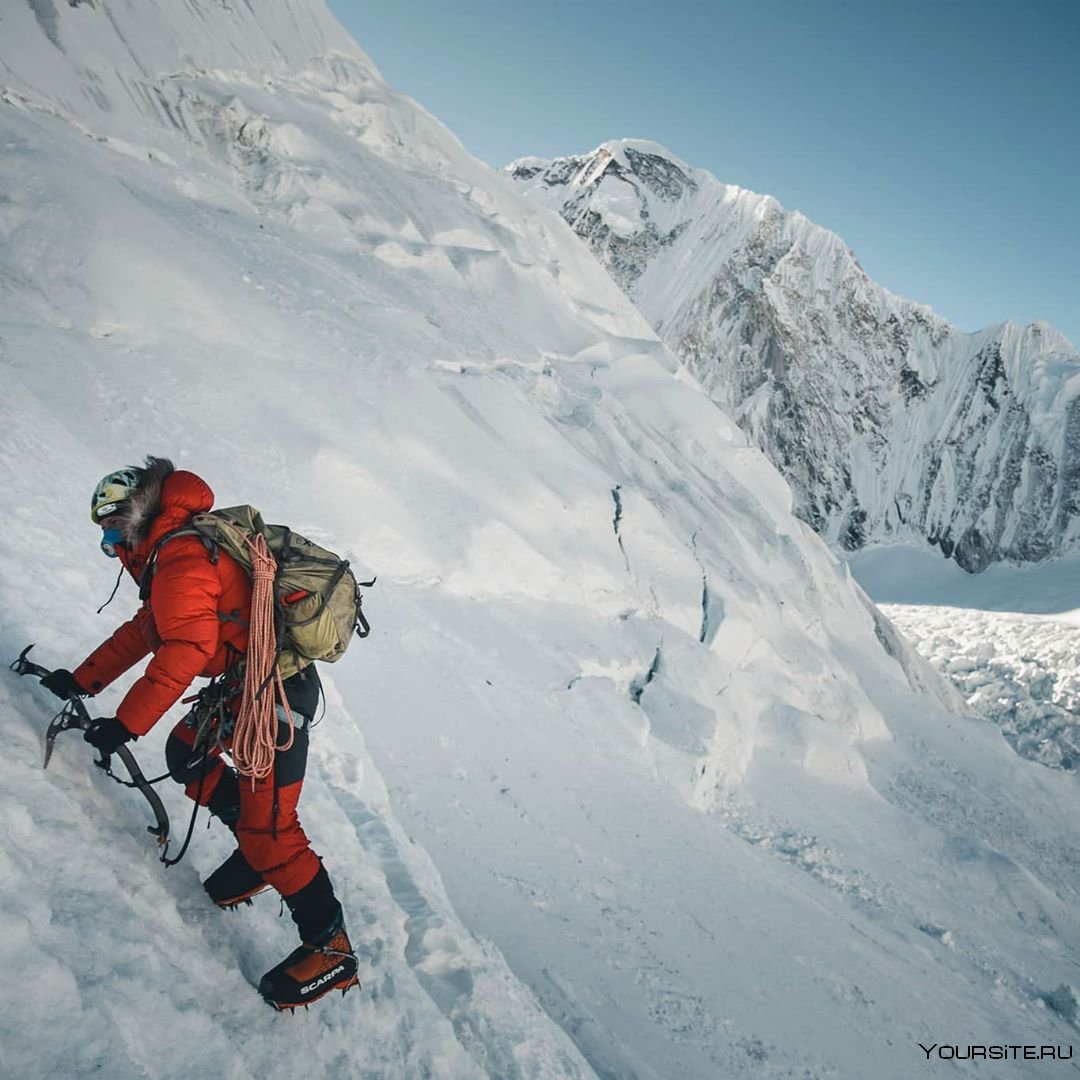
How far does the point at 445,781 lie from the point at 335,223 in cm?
1492

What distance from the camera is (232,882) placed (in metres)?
2.82

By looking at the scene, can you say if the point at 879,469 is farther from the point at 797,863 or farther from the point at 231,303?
the point at 231,303

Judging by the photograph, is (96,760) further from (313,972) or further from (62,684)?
(313,972)

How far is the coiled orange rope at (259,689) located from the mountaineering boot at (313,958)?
0.54 meters

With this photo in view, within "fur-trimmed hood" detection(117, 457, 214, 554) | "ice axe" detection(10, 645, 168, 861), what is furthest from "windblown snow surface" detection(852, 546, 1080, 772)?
"fur-trimmed hood" detection(117, 457, 214, 554)

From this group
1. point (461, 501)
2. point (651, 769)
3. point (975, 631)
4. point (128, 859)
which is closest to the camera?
point (128, 859)

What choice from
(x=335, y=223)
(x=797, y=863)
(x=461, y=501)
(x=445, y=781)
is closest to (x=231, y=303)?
(x=461, y=501)

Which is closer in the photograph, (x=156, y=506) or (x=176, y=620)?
(x=176, y=620)

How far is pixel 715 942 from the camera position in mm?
6934

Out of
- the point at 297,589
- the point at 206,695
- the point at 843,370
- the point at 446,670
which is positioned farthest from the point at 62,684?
the point at 843,370

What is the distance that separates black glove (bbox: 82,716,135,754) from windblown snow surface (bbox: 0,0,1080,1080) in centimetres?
30

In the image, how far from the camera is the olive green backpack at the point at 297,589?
2744 mm

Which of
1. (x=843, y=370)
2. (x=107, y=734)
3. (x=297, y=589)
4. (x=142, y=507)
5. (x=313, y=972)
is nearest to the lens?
(x=107, y=734)

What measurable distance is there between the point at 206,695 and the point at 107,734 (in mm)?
520
